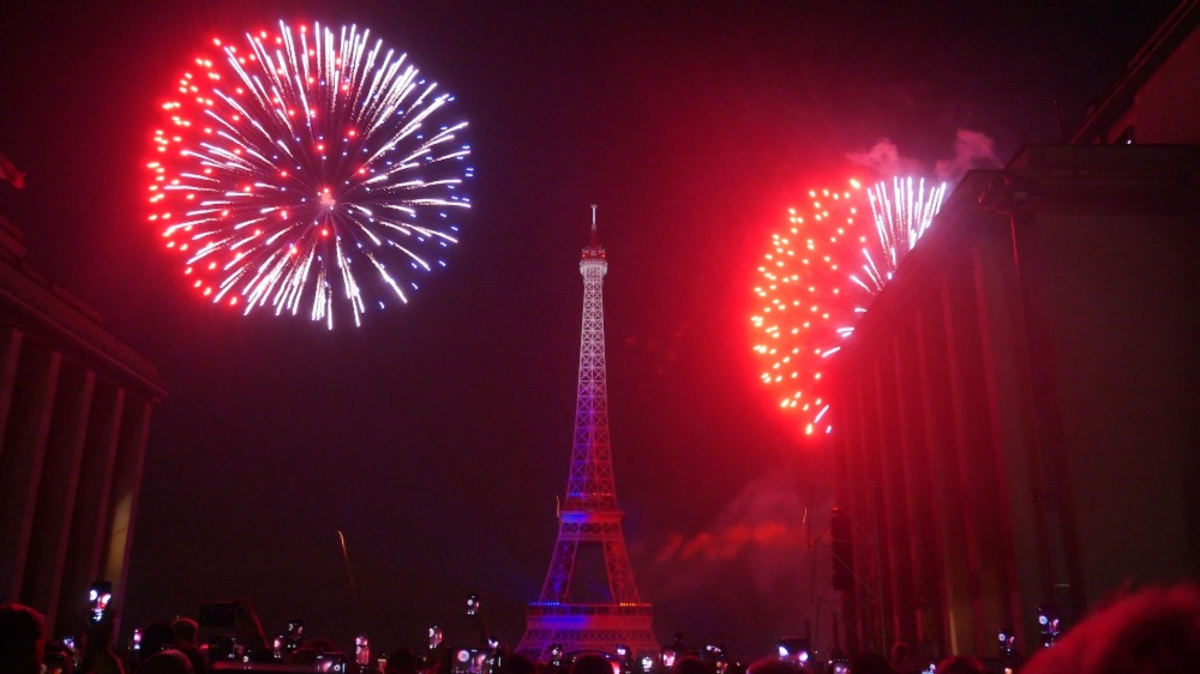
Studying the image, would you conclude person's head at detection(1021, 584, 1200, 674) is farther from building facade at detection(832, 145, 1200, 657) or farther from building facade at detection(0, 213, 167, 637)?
building facade at detection(0, 213, 167, 637)

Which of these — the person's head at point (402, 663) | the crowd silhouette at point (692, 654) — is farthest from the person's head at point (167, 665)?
the person's head at point (402, 663)

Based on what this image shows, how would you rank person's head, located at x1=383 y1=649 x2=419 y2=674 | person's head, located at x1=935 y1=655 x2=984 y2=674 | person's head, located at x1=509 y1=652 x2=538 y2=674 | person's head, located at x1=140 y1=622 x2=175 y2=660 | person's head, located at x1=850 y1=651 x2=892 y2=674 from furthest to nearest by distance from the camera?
person's head, located at x1=383 y1=649 x2=419 y2=674 → person's head, located at x1=509 y1=652 x2=538 y2=674 → person's head, located at x1=140 y1=622 x2=175 y2=660 → person's head, located at x1=850 y1=651 x2=892 y2=674 → person's head, located at x1=935 y1=655 x2=984 y2=674

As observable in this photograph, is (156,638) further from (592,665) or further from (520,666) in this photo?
(592,665)

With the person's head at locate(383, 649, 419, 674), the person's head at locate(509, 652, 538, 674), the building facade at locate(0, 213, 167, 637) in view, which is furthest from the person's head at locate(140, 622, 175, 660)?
the building facade at locate(0, 213, 167, 637)

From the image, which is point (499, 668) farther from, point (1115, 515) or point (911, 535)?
point (911, 535)

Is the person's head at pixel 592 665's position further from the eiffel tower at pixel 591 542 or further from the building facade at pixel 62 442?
the eiffel tower at pixel 591 542

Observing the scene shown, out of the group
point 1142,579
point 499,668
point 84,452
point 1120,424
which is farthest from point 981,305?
point 84,452

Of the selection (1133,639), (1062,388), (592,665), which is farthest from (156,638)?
(1062,388)
